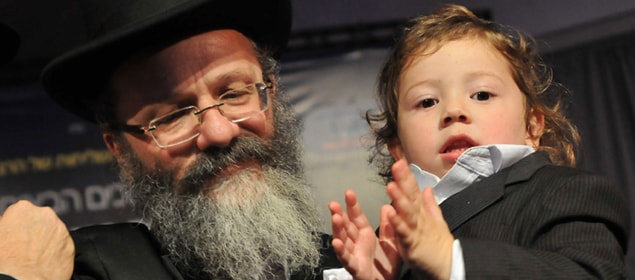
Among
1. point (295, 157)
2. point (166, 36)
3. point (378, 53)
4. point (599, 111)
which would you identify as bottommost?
point (599, 111)

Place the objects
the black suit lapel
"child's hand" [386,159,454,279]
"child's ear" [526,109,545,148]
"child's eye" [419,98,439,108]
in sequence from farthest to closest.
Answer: "child's ear" [526,109,545,148]
"child's eye" [419,98,439,108]
the black suit lapel
"child's hand" [386,159,454,279]

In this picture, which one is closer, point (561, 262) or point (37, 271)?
point (561, 262)

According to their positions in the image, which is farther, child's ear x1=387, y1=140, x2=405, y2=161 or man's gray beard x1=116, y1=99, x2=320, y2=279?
child's ear x1=387, y1=140, x2=405, y2=161

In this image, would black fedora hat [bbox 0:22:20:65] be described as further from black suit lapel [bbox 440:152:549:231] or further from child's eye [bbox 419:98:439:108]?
black suit lapel [bbox 440:152:549:231]

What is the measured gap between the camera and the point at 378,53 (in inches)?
192

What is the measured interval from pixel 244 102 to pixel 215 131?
14cm

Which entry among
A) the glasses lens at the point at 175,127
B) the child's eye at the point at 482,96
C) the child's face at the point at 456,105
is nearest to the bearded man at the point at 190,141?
the glasses lens at the point at 175,127

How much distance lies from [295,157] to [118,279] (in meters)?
0.60

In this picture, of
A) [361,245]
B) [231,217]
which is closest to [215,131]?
[231,217]

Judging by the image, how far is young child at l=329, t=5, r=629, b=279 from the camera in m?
1.41

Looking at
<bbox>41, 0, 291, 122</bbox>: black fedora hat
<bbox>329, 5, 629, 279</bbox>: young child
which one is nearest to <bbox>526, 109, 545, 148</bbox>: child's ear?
<bbox>329, 5, 629, 279</bbox>: young child

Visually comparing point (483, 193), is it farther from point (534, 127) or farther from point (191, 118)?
point (191, 118)

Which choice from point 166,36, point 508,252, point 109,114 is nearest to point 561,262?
point 508,252

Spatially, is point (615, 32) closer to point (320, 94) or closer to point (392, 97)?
point (320, 94)
